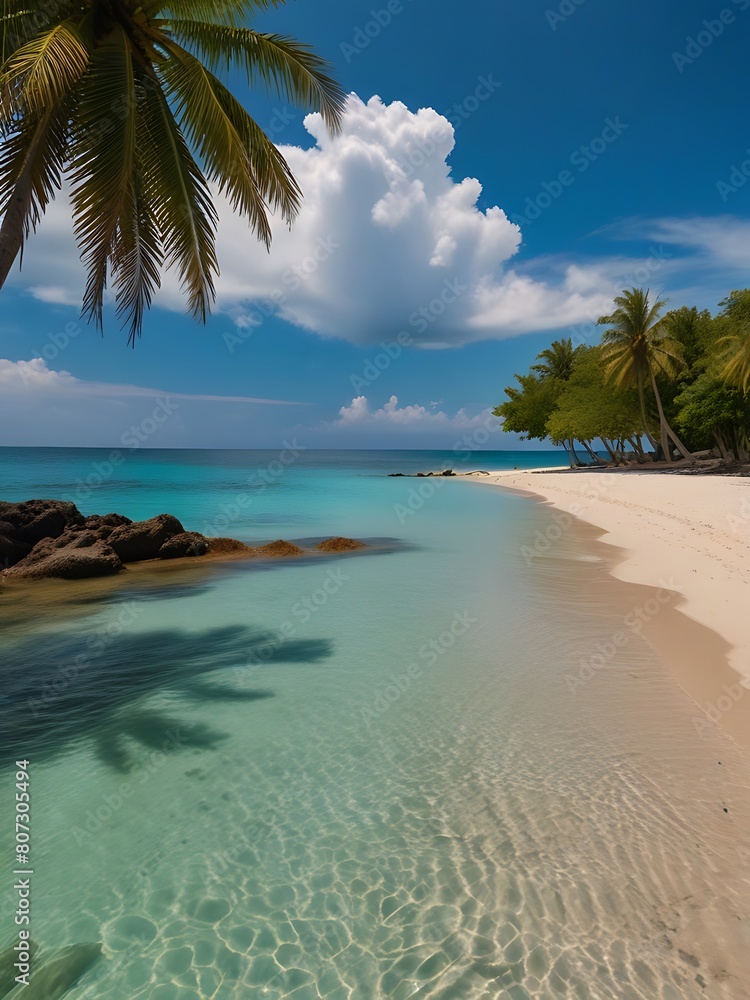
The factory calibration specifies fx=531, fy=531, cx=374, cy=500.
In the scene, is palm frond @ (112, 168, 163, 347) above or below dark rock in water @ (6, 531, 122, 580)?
above

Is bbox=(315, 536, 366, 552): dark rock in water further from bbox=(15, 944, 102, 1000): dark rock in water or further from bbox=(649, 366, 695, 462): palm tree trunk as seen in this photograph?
bbox=(649, 366, 695, 462): palm tree trunk

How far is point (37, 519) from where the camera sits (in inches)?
567

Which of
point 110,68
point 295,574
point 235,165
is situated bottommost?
point 295,574

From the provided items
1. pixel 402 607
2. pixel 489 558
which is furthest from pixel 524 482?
pixel 402 607

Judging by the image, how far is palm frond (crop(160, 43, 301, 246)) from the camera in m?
7.07

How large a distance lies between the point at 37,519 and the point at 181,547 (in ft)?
13.4

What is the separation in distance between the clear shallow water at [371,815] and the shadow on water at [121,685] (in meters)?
0.03

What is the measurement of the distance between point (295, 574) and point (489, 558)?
15.8 feet

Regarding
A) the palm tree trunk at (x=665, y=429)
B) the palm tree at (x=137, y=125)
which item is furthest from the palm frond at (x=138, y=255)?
the palm tree trunk at (x=665, y=429)

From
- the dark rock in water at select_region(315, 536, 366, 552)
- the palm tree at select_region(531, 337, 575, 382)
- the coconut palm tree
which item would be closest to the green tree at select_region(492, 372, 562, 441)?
the palm tree at select_region(531, 337, 575, 382)

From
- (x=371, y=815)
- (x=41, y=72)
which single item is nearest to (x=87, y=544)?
(x=41, y=72)

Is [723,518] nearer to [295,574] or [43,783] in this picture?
[295,574]

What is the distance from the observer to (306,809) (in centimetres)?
365

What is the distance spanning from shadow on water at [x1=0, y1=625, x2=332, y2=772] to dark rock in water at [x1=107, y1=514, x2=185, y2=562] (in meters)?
6.11
